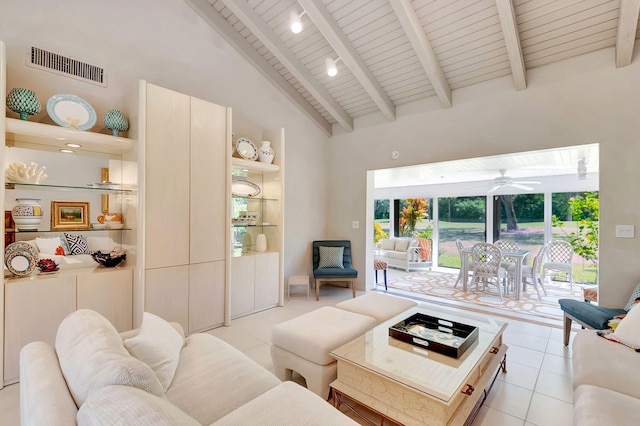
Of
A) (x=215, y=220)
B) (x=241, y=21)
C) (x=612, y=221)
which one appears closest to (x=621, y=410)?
→ (x=612, y=221)

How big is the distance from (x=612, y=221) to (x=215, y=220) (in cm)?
427

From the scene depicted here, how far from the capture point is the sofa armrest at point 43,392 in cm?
89

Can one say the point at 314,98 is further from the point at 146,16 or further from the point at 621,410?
the point at 621,410

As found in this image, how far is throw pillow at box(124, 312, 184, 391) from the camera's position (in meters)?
1.48

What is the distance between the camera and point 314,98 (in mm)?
4836

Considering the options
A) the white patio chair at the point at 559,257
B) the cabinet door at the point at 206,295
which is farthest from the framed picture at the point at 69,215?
the white patio chair at the point at 559,257

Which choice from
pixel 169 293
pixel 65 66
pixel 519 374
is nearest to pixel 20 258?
pixel 169 293

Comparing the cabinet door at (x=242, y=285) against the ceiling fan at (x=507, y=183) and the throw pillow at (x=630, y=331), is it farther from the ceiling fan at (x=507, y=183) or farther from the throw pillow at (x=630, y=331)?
the ceiling fan at (x=507, y=183)

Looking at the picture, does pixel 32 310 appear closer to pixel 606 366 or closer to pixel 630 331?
pixel 606 366

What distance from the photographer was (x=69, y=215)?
9.07 feet

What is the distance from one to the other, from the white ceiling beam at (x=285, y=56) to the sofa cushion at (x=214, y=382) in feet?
12.1

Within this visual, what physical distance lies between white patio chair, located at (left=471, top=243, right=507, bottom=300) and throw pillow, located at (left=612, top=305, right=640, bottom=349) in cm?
275

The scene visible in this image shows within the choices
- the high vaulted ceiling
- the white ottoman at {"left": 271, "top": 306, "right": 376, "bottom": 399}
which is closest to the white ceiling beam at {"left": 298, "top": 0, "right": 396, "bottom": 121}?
the high vaulted ceiling

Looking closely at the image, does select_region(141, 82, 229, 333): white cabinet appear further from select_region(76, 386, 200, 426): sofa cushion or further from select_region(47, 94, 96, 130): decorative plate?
select_region(76, 386, 200, 426): sofa cushion
